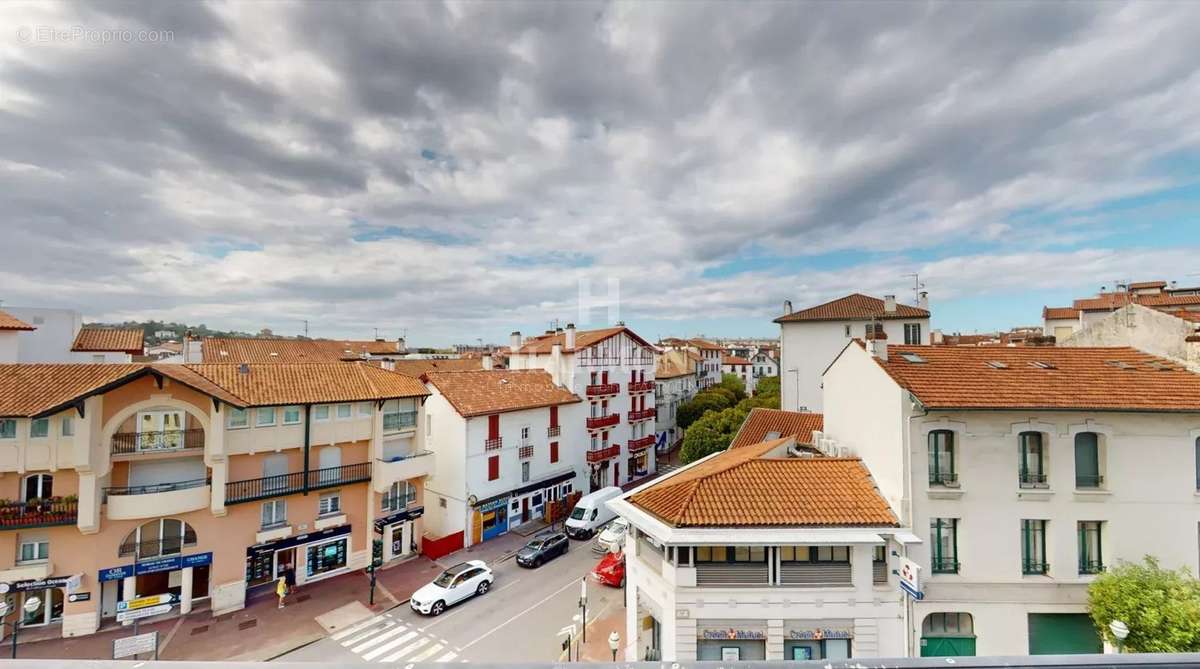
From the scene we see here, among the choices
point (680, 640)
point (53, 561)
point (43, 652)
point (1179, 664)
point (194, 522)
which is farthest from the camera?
A: point (194, 522)

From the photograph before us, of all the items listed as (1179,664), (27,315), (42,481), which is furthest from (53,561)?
(1179,664)

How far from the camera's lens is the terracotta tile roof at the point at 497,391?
2544cm

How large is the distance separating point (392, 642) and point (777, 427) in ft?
62.4

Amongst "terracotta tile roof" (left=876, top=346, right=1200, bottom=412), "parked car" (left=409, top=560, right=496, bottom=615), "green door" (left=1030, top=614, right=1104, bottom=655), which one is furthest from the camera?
"parked car" (left=409, top=560, right=496, bottom=615)

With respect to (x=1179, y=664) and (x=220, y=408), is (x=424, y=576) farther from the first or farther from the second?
(x=1179, y=664)

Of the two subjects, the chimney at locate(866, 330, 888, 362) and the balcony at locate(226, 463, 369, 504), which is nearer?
the chimney at locate(866, 330, 888, 362)

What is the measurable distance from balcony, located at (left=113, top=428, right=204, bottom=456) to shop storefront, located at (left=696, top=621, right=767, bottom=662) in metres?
18.6

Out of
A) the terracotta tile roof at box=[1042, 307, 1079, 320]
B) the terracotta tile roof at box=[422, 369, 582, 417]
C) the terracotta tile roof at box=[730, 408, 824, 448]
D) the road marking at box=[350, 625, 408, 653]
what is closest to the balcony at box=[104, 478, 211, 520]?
the road marking at box=[350, 625, 408, 653]

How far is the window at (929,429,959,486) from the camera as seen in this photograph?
43.4 feet

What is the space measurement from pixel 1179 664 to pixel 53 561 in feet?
83.6

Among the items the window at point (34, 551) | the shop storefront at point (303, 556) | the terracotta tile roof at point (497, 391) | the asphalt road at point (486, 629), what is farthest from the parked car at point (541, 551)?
the window at point (34, 551)

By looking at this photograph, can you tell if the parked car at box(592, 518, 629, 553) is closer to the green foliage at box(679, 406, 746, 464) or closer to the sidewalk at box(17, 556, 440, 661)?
the sidewalk at box(17, 556, 440, 661)

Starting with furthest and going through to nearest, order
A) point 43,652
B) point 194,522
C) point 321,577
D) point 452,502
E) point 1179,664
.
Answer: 1. point 452,502
2. point 321,577
3. point 194,522
4. point 43,652
5. point 1179,664

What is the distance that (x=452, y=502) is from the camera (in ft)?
80.7
